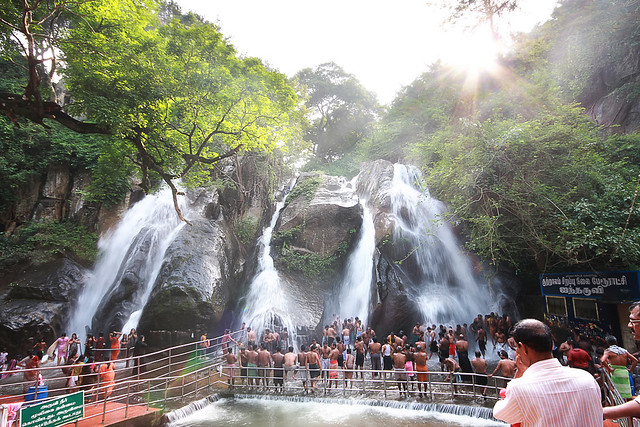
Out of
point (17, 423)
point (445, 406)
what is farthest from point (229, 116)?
point (445, 406)

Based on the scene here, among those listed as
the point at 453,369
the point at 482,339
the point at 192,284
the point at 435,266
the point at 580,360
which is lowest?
the point at 453,369

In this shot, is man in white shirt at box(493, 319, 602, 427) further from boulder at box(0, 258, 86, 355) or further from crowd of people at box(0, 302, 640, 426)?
boulder at box(0, 258, 86, 355)

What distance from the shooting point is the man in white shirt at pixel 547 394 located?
5.25ft

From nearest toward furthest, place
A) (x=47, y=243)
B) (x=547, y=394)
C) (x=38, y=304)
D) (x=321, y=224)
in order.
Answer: (x=547, y=394) < (x=38, y=304) < (x=47, y=243) < (x=321, y=224)

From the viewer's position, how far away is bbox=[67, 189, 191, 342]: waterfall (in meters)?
14.6

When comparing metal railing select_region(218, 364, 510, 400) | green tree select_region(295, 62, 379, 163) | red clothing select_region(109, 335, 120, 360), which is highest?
green tree select_region(295, 62, 379, 163)

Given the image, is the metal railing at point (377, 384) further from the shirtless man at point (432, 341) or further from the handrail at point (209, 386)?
the shirtless man at point (432, 341)

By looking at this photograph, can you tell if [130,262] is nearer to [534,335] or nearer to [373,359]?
[373,359]

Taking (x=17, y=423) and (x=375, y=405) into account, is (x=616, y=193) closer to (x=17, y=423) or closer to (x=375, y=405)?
(x=375, y=405)

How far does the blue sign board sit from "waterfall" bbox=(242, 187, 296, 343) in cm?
1062

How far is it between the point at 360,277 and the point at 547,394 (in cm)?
1599

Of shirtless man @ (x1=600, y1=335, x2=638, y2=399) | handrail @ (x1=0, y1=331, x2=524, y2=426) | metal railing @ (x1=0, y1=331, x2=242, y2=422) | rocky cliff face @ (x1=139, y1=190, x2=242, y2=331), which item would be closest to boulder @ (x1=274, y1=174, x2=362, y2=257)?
rocky cliff face @ (x1=139, y1=190, x2=242, y2=331)

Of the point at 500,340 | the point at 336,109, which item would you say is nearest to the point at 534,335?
the point at 500,340

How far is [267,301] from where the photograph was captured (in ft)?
52.8
